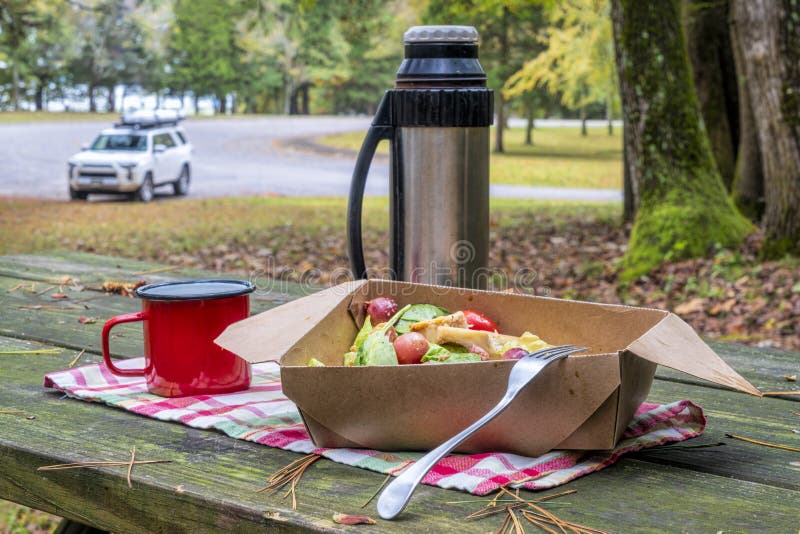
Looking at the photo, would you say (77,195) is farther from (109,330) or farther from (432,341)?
(432,341)

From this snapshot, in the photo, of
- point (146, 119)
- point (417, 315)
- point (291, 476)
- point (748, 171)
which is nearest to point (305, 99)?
point (146, 119)

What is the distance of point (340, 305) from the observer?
1.16 m

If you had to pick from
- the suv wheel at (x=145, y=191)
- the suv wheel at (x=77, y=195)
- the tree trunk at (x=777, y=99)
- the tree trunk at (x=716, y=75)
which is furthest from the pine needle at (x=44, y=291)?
the suv wheel at (x=77, y=195)

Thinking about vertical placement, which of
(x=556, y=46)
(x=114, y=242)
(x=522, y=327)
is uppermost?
(x=556, y=46)

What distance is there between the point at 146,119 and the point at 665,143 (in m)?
9.71

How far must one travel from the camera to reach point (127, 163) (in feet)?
38.5

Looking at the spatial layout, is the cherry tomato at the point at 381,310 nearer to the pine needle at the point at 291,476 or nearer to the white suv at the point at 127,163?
the pine needle at the point at 291,476

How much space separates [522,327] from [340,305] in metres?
0.23

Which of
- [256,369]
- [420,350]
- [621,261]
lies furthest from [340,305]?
[621,261]

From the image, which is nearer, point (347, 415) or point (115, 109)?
point (347, 415)

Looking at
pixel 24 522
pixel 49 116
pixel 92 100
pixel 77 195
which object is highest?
pixel 92 100

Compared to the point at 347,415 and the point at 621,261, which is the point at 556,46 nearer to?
the point at 621,261

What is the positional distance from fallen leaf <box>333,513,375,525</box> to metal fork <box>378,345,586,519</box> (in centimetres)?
1

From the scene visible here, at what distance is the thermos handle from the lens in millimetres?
1438
